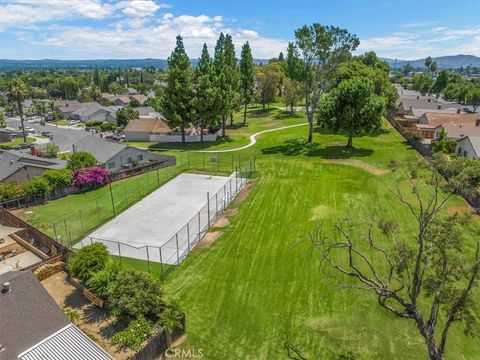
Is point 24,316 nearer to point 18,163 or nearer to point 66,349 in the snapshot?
point 66,349

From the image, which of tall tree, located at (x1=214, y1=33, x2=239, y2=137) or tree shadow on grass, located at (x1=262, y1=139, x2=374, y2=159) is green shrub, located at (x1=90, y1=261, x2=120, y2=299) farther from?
tall tree, located at (x1=214, y1=33, x2=239, y2=137)

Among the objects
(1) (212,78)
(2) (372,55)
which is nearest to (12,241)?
(1) (212,78)

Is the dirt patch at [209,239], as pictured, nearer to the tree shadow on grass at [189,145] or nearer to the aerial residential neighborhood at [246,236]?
the aerial residential neighborhood at [246,236]

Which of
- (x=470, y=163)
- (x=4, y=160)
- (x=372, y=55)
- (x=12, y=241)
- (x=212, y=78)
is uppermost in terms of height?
(x=372, y=55)

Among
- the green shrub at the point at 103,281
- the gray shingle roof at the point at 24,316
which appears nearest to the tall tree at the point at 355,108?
the green shrub at the point at 103,281

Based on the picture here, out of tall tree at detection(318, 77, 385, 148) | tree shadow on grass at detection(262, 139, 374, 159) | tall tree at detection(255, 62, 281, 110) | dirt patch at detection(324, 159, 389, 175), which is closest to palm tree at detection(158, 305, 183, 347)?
dirt patch at detection(324, 159, 389, 175)

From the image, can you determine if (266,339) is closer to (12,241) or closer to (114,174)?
(12,241)

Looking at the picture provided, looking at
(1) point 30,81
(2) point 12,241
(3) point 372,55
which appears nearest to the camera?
(2) point 12,241
